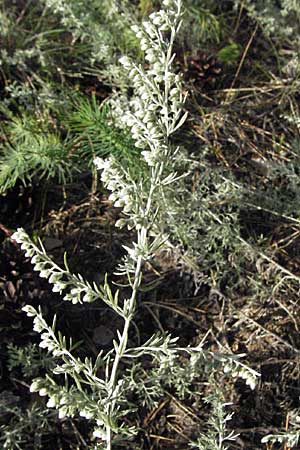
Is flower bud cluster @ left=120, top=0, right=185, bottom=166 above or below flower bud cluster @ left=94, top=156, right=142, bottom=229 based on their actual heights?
above

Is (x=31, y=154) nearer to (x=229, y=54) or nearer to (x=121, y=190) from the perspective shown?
(x=121, y=190)

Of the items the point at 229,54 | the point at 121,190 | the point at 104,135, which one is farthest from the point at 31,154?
the point at 229,54

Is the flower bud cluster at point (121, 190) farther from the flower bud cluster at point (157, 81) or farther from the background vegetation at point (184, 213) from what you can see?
the background vegetation at point (184, 213)

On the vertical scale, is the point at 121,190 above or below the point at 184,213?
above

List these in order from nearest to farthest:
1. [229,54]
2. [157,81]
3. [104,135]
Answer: [157,81] → [104,135] → [229,54]

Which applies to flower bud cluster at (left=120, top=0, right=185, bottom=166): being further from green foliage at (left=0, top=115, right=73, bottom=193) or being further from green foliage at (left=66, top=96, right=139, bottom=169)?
green foliage at (left=0, top=115, right=73, bottom=193)

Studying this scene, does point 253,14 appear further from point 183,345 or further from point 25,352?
point 25,352

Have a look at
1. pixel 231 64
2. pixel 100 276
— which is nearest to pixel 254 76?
pixel 231 64

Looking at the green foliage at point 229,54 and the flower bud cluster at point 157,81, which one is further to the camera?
the green foliage at point 229,54

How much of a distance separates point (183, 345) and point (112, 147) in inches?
34.9

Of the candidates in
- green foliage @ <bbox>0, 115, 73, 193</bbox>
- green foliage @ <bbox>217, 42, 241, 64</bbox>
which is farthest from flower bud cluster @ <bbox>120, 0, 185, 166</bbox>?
green foliage @ <bbox>217, 42, 241, 64</bbox>

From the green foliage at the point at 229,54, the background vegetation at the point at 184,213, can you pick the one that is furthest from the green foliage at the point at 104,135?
the green foliage at the point at 229,54

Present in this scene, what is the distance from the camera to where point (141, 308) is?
2686mm

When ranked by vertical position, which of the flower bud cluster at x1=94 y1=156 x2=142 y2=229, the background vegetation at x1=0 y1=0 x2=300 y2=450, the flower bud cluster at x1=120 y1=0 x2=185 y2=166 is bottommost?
the background vegetation at x1=0 y1=0 x2=300 y2=450
